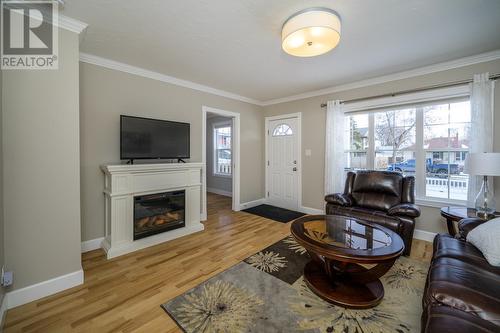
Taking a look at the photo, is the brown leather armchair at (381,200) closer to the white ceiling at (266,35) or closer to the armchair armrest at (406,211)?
the armchair armrest at (406,211)

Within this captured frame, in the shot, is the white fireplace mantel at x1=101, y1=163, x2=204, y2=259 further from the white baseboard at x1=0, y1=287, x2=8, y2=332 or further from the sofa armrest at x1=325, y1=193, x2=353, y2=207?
the sofa armrest at x1=325, y1=193, x2=353, y2=207

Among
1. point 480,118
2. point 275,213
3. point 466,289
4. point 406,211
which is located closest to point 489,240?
point 466,289

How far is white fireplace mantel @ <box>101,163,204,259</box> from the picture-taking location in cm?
255

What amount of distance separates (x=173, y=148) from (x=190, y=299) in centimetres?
216

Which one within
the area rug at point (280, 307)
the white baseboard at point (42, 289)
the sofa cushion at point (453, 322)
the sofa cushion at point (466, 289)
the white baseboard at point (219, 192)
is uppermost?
the sofa cushion at point (466, 289)

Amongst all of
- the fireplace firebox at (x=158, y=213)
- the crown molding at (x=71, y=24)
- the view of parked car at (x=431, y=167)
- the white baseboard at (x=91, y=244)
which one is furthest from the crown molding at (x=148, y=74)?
the view of parked car at (x=431, y=167)

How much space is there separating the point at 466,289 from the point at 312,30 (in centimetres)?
210

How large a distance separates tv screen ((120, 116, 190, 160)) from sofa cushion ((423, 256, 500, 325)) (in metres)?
Result: 3.19

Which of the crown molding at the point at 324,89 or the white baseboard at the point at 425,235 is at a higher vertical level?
the crown molding at the point at 324,89

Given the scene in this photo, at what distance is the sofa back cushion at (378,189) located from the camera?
2.99m

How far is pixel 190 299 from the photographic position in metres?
1.79

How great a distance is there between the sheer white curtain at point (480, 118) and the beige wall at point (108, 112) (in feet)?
13.1

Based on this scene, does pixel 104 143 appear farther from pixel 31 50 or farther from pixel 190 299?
pixel 190 299

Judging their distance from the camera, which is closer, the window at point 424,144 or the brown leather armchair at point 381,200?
the brown leather armchair at point 381,200
